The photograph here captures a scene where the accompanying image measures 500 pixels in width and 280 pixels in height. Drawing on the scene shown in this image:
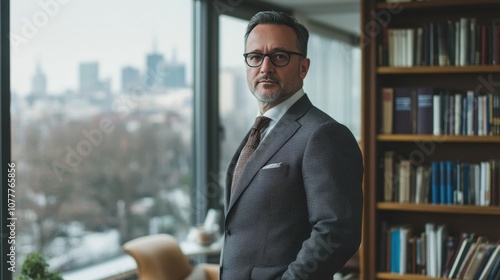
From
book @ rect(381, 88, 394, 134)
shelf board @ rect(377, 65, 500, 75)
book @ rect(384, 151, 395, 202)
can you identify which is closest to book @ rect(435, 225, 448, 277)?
book @ rect(384, 151, 395, 202)

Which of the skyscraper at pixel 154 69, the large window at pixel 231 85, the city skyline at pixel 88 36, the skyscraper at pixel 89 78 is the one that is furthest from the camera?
the large window at pixel 231 85

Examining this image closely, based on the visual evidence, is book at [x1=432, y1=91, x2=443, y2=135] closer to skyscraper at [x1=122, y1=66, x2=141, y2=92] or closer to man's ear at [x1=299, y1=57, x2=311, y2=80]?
skyscraper at [x1=122, y1=66, x2=141, y2=92]

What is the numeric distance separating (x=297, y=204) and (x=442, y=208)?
2.22 meters

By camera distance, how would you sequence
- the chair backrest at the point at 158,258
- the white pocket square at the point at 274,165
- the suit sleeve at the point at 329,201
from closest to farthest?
the suit sleeve at the point at 329,201, the white pocket square at the point at 274,165, the chair backrest at the point at 158,258

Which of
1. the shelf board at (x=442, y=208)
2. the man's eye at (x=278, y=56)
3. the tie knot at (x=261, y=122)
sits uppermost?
the man's eye at (x=278, y=56)

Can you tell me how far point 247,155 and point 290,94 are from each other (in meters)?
0.23

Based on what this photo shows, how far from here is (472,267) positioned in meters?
3.72

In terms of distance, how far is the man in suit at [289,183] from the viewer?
1.73 m

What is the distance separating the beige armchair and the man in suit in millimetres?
1582

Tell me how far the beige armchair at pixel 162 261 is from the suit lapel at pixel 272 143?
1658 mm

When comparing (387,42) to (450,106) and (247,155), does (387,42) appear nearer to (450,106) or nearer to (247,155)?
(450,106)

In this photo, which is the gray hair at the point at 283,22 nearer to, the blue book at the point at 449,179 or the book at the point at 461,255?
the blue book at the point at 449,179

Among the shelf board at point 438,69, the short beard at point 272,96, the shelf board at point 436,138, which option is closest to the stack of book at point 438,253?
the shelf board at point 436,138

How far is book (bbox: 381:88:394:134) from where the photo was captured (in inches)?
155
